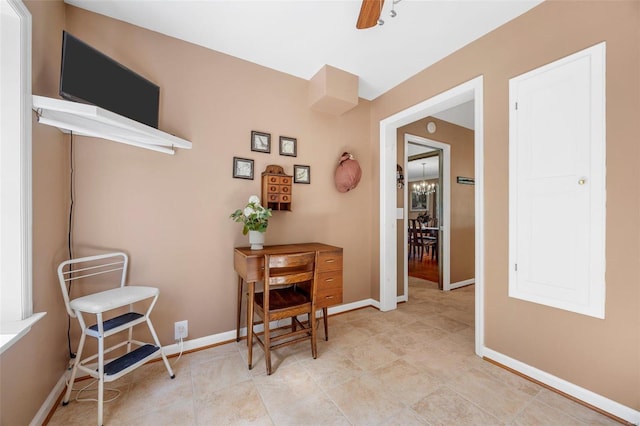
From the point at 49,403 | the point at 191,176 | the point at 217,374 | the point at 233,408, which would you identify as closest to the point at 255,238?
the point at 191,176

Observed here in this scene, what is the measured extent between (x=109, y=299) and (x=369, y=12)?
7.37 ft

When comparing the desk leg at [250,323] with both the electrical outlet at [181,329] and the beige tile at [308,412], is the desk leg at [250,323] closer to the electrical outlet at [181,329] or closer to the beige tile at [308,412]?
the beige tile at [308,412]

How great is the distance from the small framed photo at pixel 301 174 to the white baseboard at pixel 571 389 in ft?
7.23

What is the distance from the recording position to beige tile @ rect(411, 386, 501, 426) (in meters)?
1.42

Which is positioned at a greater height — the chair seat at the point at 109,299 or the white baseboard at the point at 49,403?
the chair seat at the point at 109,299

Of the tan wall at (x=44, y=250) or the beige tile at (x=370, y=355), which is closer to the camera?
the tan wall at (x=44, y=250)

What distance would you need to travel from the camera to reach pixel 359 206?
3164mm

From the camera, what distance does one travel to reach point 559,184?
165 cm

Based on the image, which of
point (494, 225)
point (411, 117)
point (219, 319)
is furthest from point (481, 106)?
point (219, 319)

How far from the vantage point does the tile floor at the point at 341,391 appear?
1.44 meters

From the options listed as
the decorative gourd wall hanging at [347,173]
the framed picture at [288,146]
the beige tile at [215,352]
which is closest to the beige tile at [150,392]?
the beige tile at [215,352]

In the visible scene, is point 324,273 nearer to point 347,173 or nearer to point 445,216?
point 347,173

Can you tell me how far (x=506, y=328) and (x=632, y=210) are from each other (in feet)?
3.56

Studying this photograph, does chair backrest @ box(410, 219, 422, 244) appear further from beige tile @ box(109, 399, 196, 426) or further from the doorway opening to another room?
beige tile @ box(109, 399, 196, 426)
